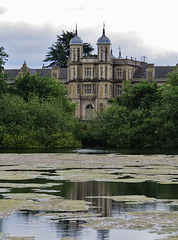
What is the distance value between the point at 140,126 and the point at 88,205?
46.2 metres

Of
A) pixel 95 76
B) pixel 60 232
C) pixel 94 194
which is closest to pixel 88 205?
pixel 94 194

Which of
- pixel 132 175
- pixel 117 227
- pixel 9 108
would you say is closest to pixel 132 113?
pixel 9 108

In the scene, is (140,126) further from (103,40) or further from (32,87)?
(103,40)

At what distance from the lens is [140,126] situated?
2368 inches

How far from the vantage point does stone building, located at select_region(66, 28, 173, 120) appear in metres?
107

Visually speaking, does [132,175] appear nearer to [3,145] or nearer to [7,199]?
[7,199]

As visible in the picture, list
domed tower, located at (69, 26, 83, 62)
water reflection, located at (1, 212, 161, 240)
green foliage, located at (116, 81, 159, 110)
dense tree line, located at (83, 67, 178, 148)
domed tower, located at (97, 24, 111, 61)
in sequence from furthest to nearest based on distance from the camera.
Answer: domed tower, located at (69, 26, 83, 62) → domed tower, located at (97, 24, 111, 61) → green foliage, located at (116, 81, 159, 110) → dense tree line, located at (83, 67, 178, 148) → water reflection, located at (1, 212, 161, 240)

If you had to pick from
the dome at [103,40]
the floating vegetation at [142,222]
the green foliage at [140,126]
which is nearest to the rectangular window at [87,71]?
the dome at [103,40]

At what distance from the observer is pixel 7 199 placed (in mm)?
14867

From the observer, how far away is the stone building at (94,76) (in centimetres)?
10711

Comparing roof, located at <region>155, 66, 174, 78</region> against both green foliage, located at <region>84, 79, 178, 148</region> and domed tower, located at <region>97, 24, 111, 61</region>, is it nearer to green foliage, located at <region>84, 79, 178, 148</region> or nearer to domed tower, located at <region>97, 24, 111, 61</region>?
domed tower, located at <region>97, 24, 111, 61</region>

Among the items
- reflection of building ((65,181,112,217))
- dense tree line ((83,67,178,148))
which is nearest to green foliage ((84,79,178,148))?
dense tree line ((83,67,178,148))

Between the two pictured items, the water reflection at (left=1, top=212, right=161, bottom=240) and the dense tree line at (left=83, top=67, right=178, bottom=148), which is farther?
the dense tree line at (left=83, top=67, right=178, bottom=148)

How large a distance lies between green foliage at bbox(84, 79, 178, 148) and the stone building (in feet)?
137
